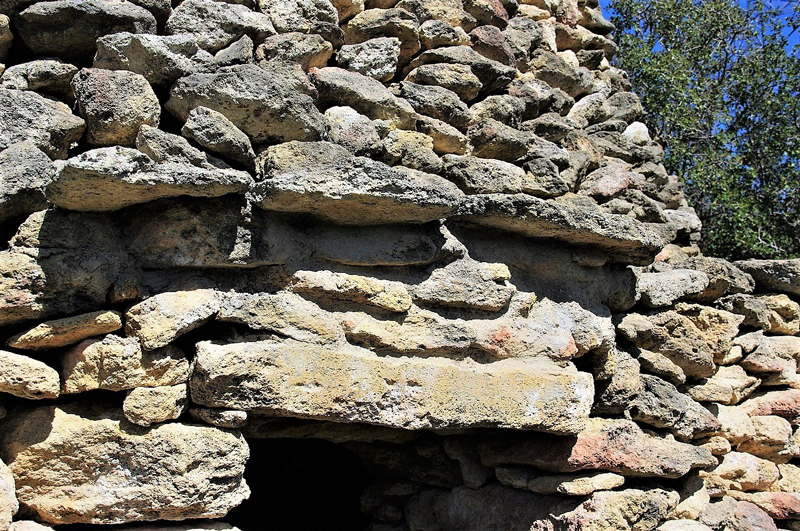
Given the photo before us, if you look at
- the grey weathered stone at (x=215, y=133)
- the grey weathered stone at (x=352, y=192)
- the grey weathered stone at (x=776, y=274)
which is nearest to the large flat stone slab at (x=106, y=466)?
the grey weathered stone at (x=352, y=192)

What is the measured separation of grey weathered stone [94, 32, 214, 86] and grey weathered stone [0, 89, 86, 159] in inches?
8.7

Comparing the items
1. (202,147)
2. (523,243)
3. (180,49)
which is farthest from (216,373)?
(523,243)

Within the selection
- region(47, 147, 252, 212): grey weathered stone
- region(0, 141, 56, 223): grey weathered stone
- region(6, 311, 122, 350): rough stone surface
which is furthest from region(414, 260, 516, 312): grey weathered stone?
region(0, 141, 56, 223): grey weathered stone

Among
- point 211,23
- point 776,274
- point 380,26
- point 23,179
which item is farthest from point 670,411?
point 23,179

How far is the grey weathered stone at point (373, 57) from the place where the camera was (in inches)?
113

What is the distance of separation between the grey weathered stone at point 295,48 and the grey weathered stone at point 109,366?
1.13m

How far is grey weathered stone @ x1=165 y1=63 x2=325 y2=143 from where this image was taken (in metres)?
2.32

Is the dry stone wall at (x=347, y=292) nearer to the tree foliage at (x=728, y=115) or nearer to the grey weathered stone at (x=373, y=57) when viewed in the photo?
the grey weathered stone at (x=373, y=57)

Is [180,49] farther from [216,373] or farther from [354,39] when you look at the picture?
[216,373]

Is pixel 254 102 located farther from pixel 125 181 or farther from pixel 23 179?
pixel 23 179

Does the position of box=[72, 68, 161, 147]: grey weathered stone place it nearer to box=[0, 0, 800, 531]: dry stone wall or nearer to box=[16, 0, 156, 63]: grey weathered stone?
box=[0, 0, 800, 531]: dry stone wall

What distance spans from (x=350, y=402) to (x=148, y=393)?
608mm

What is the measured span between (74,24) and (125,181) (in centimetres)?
77

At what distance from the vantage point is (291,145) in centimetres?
239
